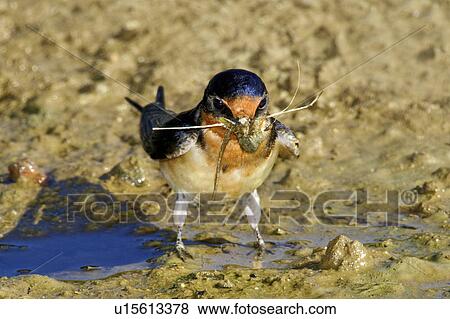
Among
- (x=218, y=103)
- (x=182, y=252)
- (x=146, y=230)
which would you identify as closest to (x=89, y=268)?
(x=182, y=252)

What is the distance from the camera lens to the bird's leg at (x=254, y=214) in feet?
21.7

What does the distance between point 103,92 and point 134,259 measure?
320cm

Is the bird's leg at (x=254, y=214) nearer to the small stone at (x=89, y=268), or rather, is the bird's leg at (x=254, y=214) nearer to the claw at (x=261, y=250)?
the claw at (x=261, y=250)

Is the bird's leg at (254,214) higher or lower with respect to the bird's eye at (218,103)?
lower

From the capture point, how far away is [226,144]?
584 cm

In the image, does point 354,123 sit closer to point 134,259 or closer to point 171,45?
point 171,45

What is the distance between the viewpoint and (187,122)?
635 centimetres

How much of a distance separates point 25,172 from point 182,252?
202 centimetres

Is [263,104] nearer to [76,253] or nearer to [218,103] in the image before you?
[218,103]

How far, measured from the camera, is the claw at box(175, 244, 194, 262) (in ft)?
20.9

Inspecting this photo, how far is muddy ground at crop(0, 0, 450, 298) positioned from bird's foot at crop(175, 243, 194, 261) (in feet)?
0.23

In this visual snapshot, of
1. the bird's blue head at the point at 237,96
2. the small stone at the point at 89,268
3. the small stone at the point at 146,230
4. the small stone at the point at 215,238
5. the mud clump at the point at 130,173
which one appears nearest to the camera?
the bird's blue head at the point at 237,96

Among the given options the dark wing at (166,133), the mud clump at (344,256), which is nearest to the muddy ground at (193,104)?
the mud clump at (344,256)

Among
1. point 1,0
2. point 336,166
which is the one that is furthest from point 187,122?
point 1,0
